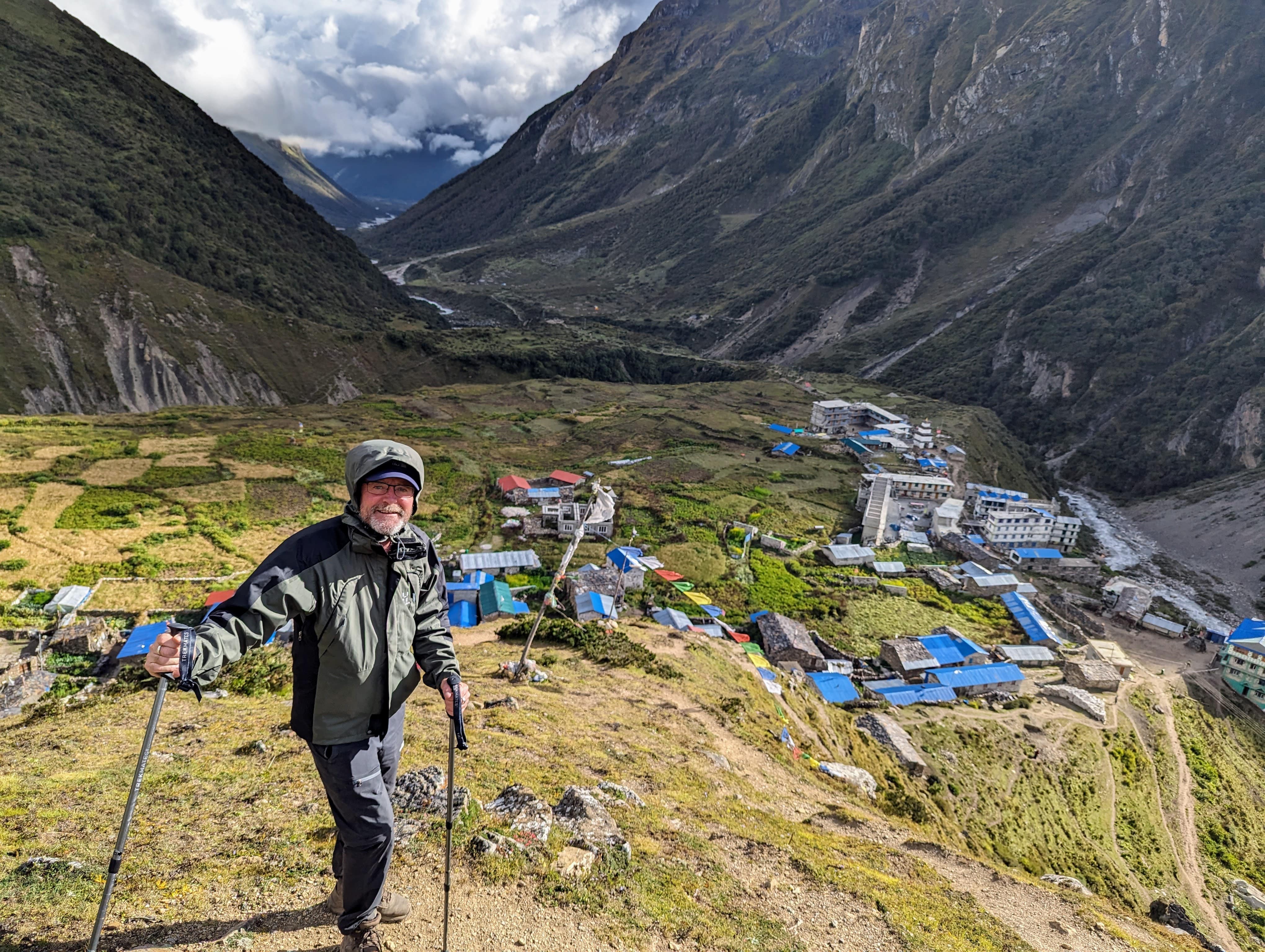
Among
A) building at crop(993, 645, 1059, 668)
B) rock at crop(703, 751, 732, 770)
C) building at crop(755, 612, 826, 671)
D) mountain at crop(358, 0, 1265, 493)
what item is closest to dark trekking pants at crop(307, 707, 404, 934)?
rock at crop(703, 751, 732, 770)

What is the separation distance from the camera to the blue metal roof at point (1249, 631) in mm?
27047

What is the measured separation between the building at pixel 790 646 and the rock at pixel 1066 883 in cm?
1215

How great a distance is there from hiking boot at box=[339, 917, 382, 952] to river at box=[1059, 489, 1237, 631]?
44.0 m

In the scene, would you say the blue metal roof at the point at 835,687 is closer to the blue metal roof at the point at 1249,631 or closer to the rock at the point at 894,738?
the rock at the point at 894,738

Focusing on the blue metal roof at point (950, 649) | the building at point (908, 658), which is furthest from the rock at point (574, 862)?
the blue metal roof at point (950, 649)

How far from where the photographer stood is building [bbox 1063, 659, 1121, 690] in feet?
79.3

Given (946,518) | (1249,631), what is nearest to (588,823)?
(1249,631)

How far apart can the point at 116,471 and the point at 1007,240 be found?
→ 13342cm

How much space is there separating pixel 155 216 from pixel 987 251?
12786cm

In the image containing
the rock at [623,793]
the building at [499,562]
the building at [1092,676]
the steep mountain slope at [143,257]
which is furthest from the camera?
the steep mountain slope at [143,257]

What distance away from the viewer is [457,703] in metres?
3.82

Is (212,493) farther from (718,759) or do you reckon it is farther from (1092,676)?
(1092,676)

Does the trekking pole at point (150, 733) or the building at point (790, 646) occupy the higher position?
the trekking pole at point (150, 733)

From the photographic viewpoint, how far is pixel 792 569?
110 feet
